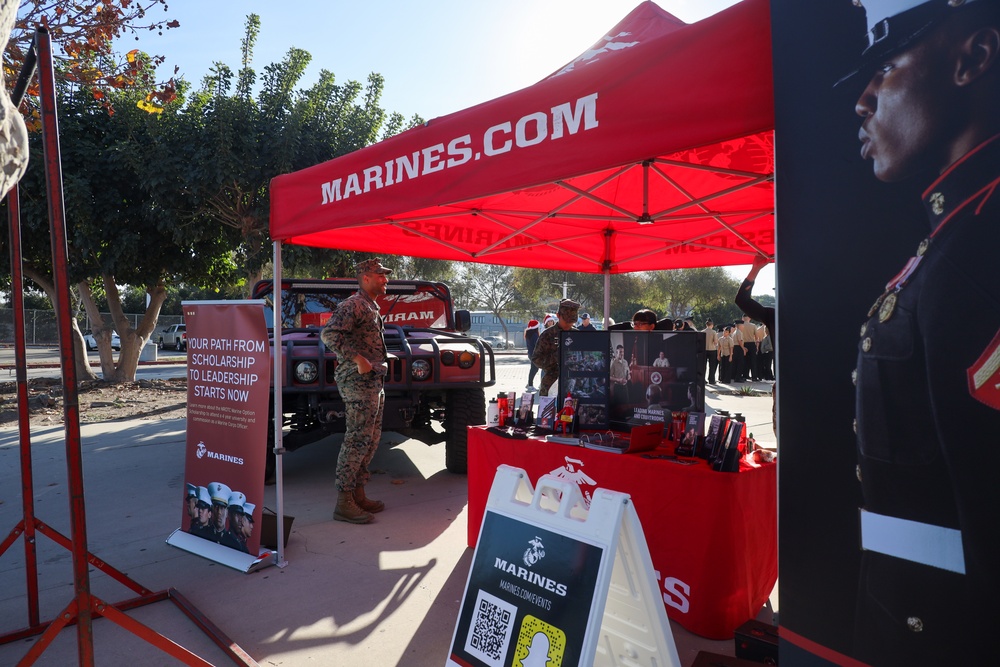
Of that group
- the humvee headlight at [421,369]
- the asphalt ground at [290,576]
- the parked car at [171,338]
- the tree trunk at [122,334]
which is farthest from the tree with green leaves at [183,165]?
the parked car at [171,338]

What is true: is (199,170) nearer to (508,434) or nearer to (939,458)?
(508,434)

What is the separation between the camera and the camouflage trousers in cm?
440

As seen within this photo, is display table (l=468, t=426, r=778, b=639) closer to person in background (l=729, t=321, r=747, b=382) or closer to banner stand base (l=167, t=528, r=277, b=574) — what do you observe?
banner stand base (l=167, t=528, r=277, b=574)

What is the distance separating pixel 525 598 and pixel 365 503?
290 cm

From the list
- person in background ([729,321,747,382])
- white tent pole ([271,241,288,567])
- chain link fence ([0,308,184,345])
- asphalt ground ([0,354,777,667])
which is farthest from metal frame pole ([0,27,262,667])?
chain link fence ([0,308,184,345])

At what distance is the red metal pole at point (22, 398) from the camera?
261 cm

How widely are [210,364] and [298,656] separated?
196 centimetres

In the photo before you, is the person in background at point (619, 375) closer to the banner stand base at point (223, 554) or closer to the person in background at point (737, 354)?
the banner stand base at point (223, 554)

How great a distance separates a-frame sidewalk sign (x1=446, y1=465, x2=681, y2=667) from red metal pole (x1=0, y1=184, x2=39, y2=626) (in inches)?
79.9

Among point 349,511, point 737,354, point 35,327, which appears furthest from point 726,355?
point 35,327

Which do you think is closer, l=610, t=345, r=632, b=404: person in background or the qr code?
the qr code

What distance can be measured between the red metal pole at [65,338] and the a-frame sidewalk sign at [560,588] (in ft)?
4.08

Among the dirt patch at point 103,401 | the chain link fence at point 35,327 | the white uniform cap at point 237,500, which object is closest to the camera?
the white uniform cap at point 237,500

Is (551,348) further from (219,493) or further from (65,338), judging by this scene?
(65,338)
